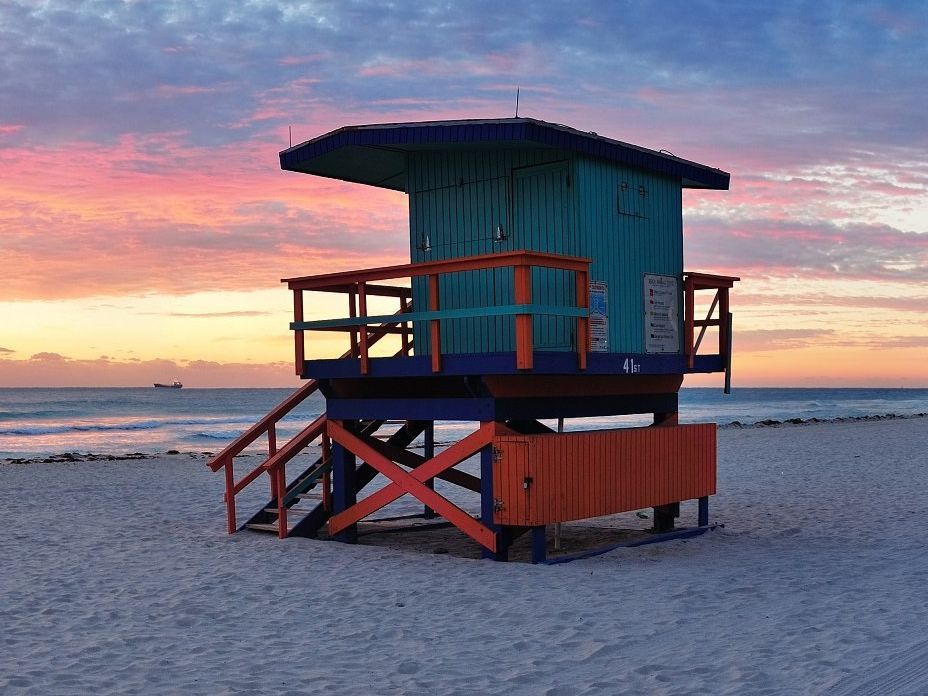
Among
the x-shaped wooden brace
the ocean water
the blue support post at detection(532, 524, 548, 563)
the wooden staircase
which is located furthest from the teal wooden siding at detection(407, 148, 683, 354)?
the ocean water

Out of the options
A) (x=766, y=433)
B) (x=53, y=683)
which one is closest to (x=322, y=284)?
(x=53, y=683)

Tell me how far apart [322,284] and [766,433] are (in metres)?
31.9

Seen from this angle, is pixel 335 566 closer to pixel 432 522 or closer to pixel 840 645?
pixel 432 522

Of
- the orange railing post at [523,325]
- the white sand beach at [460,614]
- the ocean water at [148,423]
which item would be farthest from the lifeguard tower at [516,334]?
the ocean water at [148,423]

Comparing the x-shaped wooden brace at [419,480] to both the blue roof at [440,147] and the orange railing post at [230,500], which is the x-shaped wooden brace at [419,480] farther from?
the blue roof at [440,147]

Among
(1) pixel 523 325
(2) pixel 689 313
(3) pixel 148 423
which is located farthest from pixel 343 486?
(3) pixel 148 423

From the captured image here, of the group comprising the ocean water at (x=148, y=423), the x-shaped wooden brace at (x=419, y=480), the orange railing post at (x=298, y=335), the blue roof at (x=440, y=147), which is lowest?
the ocean water at (x=148, y=423)

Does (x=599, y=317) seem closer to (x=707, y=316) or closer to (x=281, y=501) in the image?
(x=707, y=316)

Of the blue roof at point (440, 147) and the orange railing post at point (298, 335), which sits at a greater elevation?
the blue roof at point (440, 147)

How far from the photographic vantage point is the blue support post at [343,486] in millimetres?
11773

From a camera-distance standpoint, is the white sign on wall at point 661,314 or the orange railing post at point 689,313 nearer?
the white sign on wall at point 661,314

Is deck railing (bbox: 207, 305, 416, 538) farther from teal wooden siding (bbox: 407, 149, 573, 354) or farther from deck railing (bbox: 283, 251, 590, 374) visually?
teal wooden siding (bbox: 407, 149, 573, 354)

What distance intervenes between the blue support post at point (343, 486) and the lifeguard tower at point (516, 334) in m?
0.02

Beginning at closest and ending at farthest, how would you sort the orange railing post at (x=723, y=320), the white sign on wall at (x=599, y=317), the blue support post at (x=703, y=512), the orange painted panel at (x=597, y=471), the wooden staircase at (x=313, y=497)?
the orange painted panel at (x=597, y=471) < the white sign on wall at (x=599, y=317) < the wooden staircase at (x=313, y=497) < the orange railing post at (x=723, y=320) < the blue support post at (x=703, y=512)
